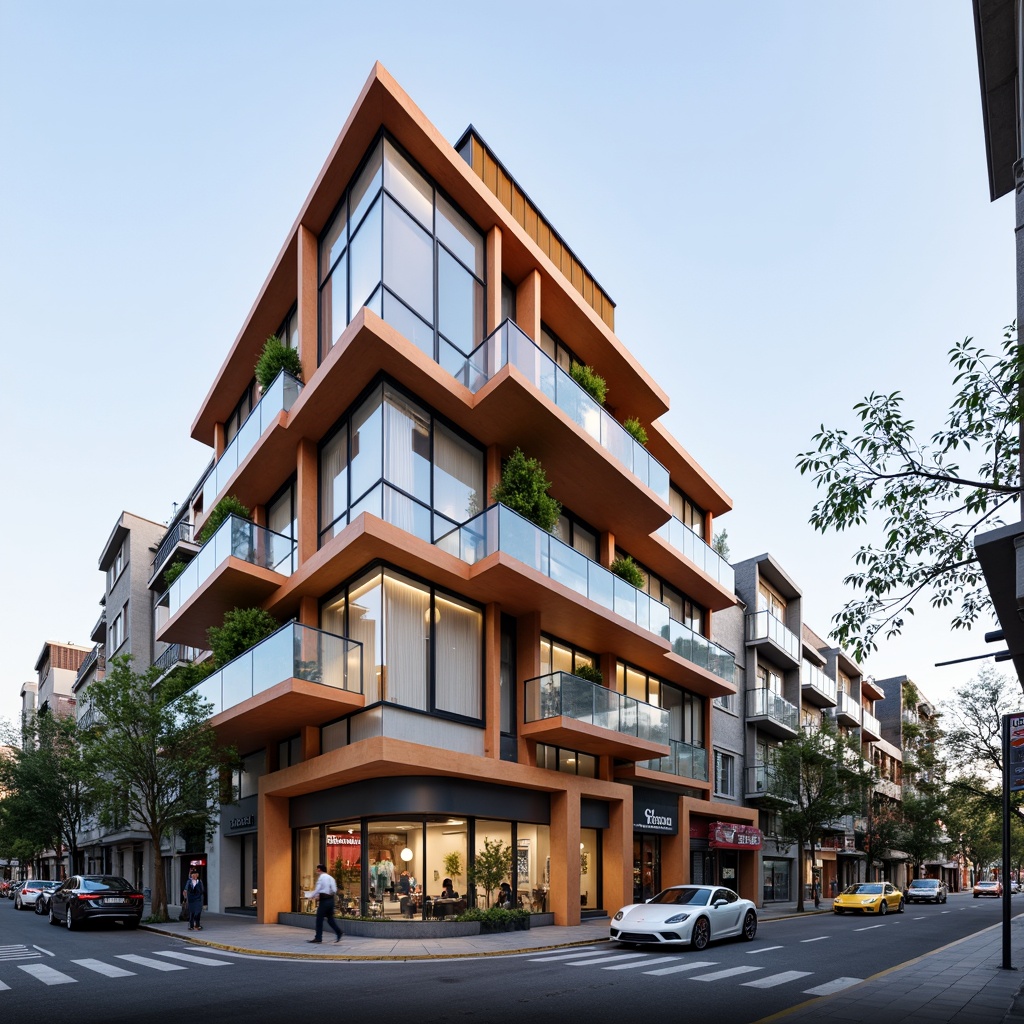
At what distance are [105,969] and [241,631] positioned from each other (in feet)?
32.0

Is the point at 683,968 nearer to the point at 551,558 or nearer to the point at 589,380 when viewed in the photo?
the point at 551,558

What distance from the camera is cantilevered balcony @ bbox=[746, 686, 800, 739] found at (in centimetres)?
4178

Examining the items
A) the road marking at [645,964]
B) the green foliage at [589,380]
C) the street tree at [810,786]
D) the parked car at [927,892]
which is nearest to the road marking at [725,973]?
the road marking at [645,964]

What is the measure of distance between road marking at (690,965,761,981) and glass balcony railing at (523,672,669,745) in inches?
322

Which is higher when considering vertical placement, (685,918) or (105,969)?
(105,969)

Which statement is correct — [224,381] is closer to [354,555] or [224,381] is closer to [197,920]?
[354,555]

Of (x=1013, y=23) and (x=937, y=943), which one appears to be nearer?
(x=1013, y=23)

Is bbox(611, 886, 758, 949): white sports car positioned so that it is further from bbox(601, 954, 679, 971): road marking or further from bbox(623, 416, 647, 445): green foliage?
bbox(623, 416, 647, 445): green foliage

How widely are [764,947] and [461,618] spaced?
379 inches

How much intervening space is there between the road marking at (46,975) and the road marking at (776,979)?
9808 millimetres

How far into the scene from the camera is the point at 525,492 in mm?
22453

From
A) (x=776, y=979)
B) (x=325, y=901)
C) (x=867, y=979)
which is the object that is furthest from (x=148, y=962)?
(x=867, y=979)

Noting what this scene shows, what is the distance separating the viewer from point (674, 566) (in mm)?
32062

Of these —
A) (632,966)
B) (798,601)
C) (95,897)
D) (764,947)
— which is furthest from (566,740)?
(798,601)
